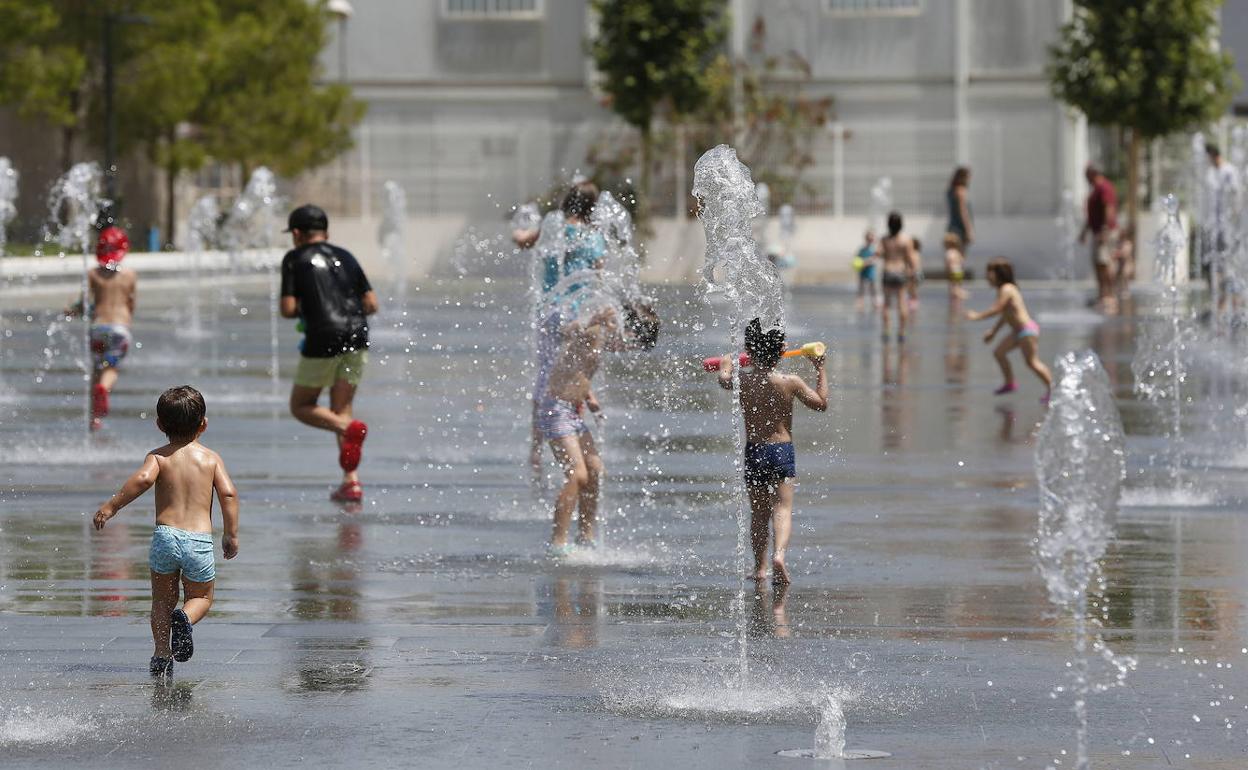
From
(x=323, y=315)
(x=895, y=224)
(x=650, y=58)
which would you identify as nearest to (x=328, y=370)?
(x=323, y=315)

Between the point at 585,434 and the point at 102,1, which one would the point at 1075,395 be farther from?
the point at 102,1

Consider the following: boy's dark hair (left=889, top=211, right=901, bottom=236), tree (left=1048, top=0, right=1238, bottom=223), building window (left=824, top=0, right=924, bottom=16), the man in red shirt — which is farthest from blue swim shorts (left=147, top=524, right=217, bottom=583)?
building window (left=824, top=0, right=924, bottom=16)

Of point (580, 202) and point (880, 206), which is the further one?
point (880, 206)

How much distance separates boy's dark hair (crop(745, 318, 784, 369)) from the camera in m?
9.73

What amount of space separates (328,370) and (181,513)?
512 centimetres

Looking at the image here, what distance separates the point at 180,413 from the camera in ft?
26.4

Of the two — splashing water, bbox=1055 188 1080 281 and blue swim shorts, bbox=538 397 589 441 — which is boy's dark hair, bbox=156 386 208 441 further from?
splashing water, bbox=1055 188 1080 281

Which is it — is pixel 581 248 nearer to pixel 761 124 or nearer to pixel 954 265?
pixel 954 265

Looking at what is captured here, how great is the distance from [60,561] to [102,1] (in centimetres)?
3454

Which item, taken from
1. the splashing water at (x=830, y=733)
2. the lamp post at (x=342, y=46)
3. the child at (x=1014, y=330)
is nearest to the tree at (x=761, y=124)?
the lamp post at (x=342, y=46)

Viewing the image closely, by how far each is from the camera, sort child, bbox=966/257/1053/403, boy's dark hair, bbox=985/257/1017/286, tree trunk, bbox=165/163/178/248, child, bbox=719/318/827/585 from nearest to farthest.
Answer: child, bbox=719/318/827/585, child, bbox=966/257/1053/403, boy's dark hair, bbox=985/257/1017/286, tree trunk, bbox=165/163/178/248

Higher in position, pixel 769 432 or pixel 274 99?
pixel 274 99

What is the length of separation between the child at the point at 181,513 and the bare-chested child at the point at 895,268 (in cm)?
1833

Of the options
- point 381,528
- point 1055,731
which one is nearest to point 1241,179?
point 381,528
